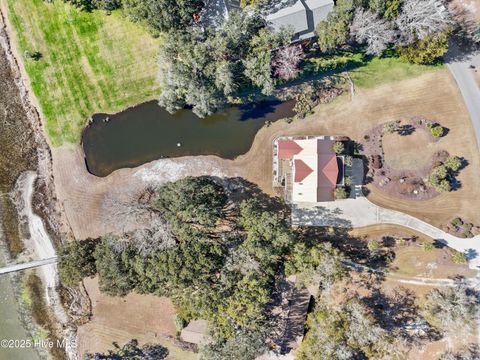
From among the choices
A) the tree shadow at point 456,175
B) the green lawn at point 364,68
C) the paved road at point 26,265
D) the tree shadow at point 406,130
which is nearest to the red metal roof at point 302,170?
the green lawn at point 364,68

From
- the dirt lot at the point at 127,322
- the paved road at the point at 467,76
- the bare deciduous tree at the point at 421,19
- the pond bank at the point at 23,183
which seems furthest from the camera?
the pond bank at the point at 23,183

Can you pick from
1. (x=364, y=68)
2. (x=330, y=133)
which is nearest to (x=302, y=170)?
(x=330, y=133)

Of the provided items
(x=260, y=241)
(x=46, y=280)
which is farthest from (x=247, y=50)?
(x=46, y=280)

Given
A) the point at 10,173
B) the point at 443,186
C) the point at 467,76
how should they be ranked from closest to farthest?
the point at 443,186 < the point at 467,76 < the point at 10,173

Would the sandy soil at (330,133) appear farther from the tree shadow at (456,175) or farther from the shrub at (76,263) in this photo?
the shrub at (76,263)

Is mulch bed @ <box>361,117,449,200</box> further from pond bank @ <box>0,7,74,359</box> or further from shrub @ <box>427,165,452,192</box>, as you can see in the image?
pond bank @ <box>0,7,74,359</box>

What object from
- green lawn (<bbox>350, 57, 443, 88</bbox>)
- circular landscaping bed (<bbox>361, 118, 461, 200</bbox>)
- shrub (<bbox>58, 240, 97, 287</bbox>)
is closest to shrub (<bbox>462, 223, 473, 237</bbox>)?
circular landscaping bed (<bbox>361, 118, 461, 200</bbox>)

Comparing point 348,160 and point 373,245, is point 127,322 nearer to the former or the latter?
point 373,245
